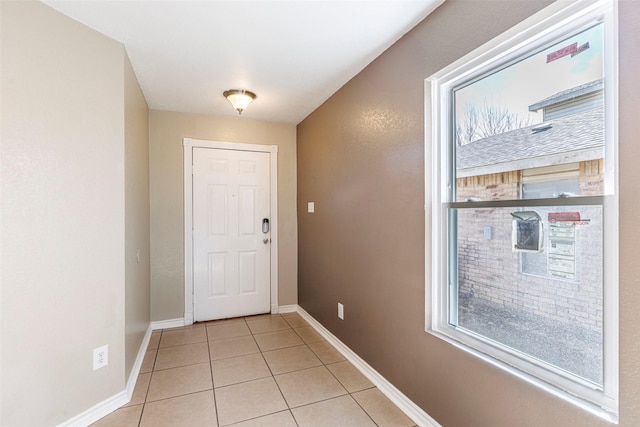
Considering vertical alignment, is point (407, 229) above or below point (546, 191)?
below

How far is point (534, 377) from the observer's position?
125cm

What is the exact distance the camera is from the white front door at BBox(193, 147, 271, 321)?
3.45 meters

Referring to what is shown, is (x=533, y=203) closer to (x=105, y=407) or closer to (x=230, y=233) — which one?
(x=105, y=407)

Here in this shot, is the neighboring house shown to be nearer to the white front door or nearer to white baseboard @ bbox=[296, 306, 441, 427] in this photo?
white baseboard @ bbox=[296, 306, 441, 427]

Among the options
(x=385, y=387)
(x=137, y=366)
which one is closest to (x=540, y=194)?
(x=385, y=387)

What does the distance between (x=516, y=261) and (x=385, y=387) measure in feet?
4.18

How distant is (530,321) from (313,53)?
2046 millimetres

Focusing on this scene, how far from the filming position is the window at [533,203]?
1.09 meters

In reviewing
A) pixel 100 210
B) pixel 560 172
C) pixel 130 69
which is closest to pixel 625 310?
pixel 560 172

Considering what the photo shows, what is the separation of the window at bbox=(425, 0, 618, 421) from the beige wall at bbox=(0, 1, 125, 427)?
77.9 inches

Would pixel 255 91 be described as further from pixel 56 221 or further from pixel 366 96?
pixel 56 221

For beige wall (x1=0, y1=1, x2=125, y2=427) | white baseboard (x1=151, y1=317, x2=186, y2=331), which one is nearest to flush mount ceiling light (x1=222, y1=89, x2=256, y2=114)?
beige wall (x1=0, y1=1, x2=125, y2=427)

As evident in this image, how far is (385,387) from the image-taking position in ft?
6.86

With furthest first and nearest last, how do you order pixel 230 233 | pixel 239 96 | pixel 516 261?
pixel 230 233, pixel 239 96, pixel 516 261
